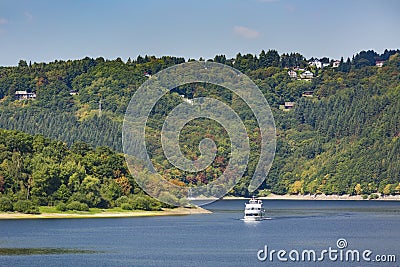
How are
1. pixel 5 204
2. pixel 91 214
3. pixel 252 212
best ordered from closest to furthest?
1. pixel 5 204
2. pixel 91 214
3. pixel 252 212

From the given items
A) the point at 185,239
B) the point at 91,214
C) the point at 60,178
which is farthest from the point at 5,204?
the point at 185,239

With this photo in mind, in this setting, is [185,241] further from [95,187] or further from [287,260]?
[95,187]

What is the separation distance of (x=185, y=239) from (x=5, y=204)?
1438 inches

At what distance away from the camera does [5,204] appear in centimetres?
13912

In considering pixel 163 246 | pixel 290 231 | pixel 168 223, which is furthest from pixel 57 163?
pixel 163 246

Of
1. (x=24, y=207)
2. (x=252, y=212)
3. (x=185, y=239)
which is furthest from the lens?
(x=252, y=212)

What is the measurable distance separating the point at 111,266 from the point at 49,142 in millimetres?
77938

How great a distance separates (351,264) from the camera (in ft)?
283

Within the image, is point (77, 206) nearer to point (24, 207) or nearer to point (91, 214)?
point (91, 214)

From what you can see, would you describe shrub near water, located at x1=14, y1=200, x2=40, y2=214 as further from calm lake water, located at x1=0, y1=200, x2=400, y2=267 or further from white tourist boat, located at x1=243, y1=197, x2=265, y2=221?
white tourist boat, located at x1=243, y1=197, x2=265, y2=221

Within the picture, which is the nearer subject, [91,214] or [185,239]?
[185,239]

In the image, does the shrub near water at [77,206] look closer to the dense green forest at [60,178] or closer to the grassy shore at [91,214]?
the dense green forest at [60,178]

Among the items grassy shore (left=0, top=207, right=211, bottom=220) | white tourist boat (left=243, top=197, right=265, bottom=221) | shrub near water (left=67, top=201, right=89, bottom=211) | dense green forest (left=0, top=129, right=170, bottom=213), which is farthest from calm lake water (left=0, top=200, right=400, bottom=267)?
dense green forest (left=0, top=129, right=170, bottom=213)

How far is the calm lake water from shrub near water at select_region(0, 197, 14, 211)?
5630 mm
